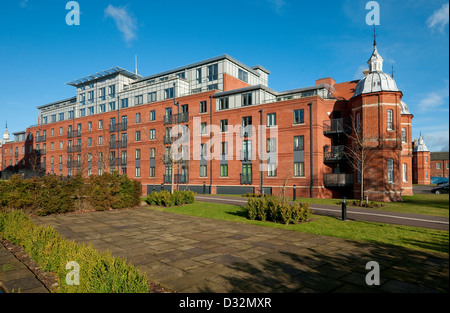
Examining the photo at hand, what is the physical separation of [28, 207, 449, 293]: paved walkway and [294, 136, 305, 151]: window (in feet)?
59.7

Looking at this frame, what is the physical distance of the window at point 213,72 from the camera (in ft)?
123

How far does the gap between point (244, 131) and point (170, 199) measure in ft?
50.2

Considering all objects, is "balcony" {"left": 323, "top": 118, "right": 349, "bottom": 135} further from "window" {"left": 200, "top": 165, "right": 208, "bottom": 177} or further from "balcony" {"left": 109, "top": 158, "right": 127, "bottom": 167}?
"balcony" {"left": 109, "top": 158, "right": 127, "bottom": 167}

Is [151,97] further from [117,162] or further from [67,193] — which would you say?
[67,193]

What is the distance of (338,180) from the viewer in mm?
26406

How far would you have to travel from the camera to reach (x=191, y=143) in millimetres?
35750

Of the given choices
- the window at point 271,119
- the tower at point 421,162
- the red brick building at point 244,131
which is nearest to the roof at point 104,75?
the red brick building at point 244,131

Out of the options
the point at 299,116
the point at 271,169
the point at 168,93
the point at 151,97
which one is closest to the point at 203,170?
the point at 271,169

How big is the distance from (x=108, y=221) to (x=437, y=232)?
1377 cm

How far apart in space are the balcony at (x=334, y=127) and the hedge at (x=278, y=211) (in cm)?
1691

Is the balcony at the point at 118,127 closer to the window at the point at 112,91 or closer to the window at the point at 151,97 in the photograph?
the window at the point at 151,97

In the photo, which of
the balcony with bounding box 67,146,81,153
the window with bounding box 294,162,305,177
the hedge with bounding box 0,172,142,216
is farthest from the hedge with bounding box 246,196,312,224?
the balcony with bounding box 67,146,81,153
